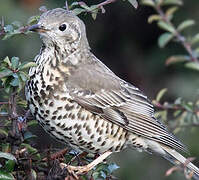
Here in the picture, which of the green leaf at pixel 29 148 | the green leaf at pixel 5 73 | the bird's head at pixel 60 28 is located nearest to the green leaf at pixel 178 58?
the bird's head at pixel 60 28

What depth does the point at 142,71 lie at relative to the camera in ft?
22.5

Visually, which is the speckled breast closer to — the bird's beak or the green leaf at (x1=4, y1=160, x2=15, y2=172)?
the bird's beak

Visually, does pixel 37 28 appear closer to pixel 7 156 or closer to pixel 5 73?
pixel 5 73

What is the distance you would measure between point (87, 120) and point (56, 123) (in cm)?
25

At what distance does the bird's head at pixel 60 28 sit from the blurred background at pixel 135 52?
4.64 ft

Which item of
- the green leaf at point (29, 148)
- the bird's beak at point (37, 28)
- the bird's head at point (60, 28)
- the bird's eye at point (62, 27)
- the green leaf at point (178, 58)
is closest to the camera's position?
the green leaf at point (29, 148)

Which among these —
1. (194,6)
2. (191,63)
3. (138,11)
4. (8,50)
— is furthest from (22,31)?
(138,11)

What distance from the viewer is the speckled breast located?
3.91m

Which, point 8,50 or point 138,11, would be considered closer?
point 8,50

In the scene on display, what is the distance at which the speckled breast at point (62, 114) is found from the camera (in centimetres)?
391

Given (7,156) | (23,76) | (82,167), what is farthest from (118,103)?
(7,156)

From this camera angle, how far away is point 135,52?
702 cm

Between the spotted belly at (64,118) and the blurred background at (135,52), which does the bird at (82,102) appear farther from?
the blurred background at (135,52)

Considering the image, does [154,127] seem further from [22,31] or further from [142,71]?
[142,71]
